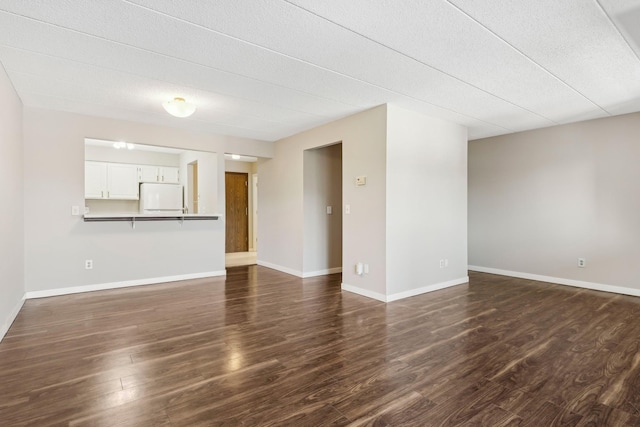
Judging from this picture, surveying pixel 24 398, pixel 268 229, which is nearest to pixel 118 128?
pixel 268 229

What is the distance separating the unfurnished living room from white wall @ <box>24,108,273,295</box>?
1.1 inches

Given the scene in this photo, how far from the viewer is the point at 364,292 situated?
4.29 meters

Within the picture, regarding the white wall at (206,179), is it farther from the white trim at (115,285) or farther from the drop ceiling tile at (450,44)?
the drop ceiling tile at (450,44)

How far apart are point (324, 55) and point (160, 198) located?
5.61 m

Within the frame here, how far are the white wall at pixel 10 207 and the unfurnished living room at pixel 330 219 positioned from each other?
52 millimetres

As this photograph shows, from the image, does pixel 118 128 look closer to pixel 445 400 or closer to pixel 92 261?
pixel 92 261

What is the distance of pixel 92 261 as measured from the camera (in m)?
4.48

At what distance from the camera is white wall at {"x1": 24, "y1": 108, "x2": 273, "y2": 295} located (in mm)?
4094

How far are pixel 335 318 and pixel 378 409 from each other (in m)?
1.56

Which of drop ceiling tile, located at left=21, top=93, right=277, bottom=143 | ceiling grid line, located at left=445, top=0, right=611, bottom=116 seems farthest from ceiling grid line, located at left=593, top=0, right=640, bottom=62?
drop ceiling tile, located at left=21, top=93, right=277, bottom=143

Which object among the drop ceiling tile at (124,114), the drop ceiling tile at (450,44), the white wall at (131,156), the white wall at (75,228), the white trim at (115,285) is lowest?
the white trim at (115,285)

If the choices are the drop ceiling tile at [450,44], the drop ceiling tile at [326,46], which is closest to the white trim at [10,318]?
the drop ceiling tile at [326,46]

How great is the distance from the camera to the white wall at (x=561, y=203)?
441 centimetres

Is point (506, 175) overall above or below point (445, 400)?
above
